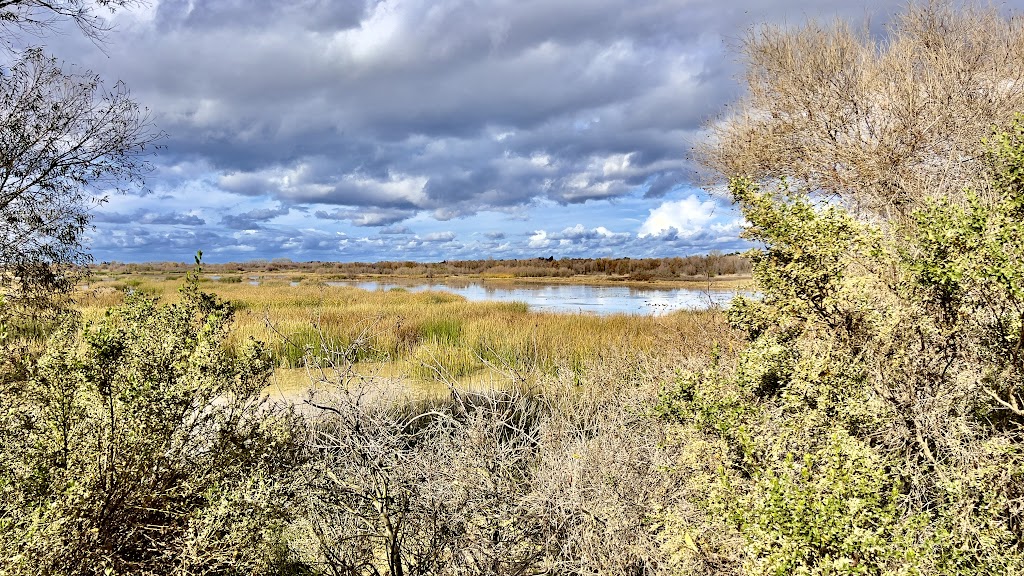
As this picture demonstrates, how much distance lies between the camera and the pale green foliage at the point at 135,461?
1.78 m

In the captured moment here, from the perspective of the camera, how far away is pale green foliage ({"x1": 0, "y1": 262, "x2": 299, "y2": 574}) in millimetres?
1775

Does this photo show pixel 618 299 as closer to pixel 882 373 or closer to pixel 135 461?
pixel 882 373

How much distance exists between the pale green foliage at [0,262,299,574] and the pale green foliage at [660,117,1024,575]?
170 cm

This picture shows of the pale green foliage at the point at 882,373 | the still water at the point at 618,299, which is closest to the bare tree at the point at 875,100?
the still water at the point at 618,299

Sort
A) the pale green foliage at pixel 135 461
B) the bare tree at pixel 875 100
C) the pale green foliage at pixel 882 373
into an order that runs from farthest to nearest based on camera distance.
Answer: the bare tree at pixel 875 100, the pale green foliage at pixel 135 461, the pale green foliage at pixel 882 373

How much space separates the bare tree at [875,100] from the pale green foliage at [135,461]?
8.42 meters

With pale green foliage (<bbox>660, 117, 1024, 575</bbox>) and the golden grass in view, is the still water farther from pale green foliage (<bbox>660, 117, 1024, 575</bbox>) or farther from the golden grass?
pale green foliage (<bbox>660, 117, 1024, 575</bbox>)

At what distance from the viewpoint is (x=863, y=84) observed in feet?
31.4

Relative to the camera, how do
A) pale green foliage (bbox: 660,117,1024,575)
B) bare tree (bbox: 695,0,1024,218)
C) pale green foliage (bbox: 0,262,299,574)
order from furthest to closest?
bare tree (bbox: 695,0,1024,218), pale green foliage (bbox: 0,262,299,574), pale green foliage (bbox: 660,117,1024,575)

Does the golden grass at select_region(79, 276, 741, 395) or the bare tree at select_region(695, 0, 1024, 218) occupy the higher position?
the bare tree at select_region(695, 0, 1024, 218)

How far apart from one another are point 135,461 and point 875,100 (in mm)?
11926

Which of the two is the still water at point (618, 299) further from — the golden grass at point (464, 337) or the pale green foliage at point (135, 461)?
the pale green foliage at point (135, 461)

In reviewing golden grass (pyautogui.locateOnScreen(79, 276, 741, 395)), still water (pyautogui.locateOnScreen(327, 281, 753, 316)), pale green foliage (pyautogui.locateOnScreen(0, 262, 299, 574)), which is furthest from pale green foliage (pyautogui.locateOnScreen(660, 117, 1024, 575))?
golden grass (pyautogui.locateOnScreen(79, 276, 741, 395))

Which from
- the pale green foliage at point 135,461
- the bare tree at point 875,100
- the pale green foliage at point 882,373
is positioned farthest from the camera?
the bare tree at point 875,100
